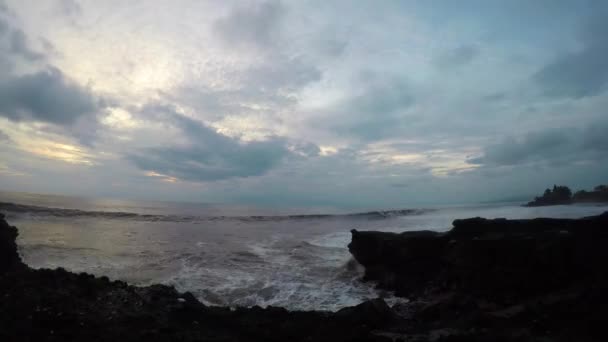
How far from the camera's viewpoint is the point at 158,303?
26.6ft

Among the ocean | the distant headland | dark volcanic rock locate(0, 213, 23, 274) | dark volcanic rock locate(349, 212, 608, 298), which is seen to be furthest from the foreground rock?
the distant headland

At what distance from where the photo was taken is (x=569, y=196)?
48.8 metres

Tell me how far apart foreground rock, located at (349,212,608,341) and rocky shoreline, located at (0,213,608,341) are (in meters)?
0.03

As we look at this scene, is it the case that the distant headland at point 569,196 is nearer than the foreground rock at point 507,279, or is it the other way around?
the foreground rock at point 507,279

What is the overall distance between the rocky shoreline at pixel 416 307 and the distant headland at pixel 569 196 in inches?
1743

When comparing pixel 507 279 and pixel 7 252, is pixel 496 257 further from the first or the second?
pixel 7 252

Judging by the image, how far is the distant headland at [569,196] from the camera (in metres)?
43.5

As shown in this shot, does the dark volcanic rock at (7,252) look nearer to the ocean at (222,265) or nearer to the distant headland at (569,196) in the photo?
the ocean at (222,265)

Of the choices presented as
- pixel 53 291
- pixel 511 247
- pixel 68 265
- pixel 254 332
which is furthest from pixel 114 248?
pixel 511 247

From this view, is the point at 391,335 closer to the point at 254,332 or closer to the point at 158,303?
the point at 254,332

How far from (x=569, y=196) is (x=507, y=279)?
174 ft

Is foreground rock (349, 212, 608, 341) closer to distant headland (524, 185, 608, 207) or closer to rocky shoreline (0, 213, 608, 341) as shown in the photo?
rocky shoreline (0, 213, 608, 341)

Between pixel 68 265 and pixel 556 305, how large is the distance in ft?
61.8

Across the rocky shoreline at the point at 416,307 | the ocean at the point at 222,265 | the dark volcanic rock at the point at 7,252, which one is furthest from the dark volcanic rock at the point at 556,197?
the dark volcanic rock at the point at 7,252
